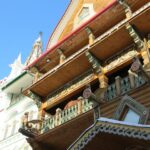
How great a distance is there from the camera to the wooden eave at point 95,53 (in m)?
14.3

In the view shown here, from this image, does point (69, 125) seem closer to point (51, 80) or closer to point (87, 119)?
point (87, 119)

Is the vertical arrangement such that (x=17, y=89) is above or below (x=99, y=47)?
above

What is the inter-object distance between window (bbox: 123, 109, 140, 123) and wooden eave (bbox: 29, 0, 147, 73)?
684 cm

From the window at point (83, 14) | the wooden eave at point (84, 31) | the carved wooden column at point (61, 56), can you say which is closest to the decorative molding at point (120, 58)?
the wooden eave at point (84, 31)

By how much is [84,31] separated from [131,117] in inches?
305

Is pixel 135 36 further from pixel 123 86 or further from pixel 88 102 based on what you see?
pixel 88 102

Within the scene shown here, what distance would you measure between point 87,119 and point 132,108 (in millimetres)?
2777

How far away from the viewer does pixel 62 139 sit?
563 inches

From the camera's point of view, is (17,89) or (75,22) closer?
(75,22)

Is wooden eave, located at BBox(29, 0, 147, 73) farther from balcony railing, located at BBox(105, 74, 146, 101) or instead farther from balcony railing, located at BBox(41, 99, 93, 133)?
balcony railing, located at BBox(105, 74, 146, 101)

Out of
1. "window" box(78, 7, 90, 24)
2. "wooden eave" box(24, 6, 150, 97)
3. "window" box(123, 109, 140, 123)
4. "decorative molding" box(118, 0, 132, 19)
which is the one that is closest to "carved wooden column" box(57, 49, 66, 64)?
"wooden eave" box(24, 6, 150, 97)

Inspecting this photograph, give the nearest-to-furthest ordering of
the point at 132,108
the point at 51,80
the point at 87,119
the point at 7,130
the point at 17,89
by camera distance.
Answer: the point at 132,108 < the point at 87,119 < the point at 51,80 < the point at 7,130 < the point at 17,89

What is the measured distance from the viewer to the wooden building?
9.24 metres

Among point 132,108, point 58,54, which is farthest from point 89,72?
point 132,108
